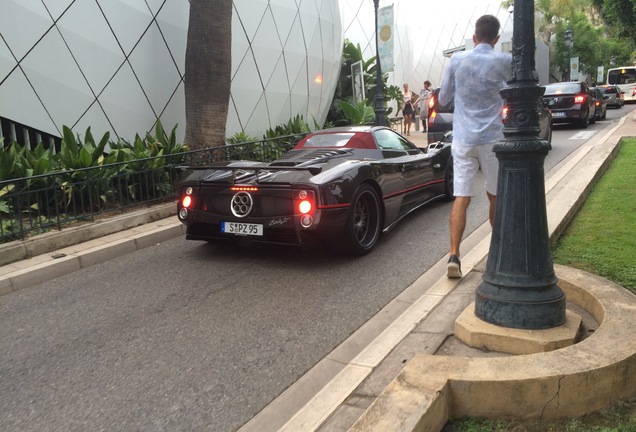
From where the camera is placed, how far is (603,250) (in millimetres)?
4746

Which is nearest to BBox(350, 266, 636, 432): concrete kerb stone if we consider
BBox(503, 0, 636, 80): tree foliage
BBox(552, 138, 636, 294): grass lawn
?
BBox(552, 138, 636, 294): grass lawn

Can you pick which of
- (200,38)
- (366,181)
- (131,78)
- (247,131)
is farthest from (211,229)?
(247,131)

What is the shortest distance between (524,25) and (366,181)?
2801mm

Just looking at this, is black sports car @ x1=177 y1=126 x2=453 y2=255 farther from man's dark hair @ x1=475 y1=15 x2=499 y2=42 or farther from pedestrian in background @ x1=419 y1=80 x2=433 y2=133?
pedestrian in background @ x1=419 y1=80 x2=433 y2=133

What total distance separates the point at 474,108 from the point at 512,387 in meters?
2.72

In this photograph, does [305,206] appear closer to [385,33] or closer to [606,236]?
[606,236]

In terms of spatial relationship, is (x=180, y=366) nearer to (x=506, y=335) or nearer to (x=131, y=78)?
(x=506, y=335)

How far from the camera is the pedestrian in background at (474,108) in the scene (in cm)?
458

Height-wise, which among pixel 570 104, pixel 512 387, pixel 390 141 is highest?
pixel 570 104

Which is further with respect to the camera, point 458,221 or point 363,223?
point 363,223

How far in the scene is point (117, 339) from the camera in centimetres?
410

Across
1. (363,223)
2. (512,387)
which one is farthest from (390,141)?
(512,387)

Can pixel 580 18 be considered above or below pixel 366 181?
above

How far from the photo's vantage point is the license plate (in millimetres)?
5512
